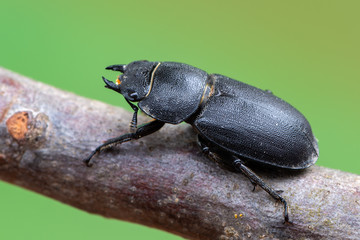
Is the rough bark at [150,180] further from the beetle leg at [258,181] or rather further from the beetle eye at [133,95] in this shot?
the beetle eye at [133,95]

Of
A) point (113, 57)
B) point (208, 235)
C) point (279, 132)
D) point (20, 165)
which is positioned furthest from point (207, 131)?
point (113, 57)

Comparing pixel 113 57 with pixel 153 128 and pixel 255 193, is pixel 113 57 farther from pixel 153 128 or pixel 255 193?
pixel 255 193

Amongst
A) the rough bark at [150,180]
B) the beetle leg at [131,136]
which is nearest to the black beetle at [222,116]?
the beetle leg at [131,136]

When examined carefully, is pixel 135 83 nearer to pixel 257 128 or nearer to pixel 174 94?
pixel 174 94

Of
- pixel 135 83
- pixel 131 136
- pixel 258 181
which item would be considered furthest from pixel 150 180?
pixel 135 83

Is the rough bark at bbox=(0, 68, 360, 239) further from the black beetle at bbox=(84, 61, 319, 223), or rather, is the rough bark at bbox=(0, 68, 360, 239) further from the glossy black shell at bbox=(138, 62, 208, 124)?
the glossy black shell at bbox=(138, 62, 208, 124)

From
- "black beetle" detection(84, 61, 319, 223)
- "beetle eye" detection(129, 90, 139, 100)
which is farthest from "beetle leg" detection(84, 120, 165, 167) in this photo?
"beetle eye" detection(129, 90, 139, 100)
